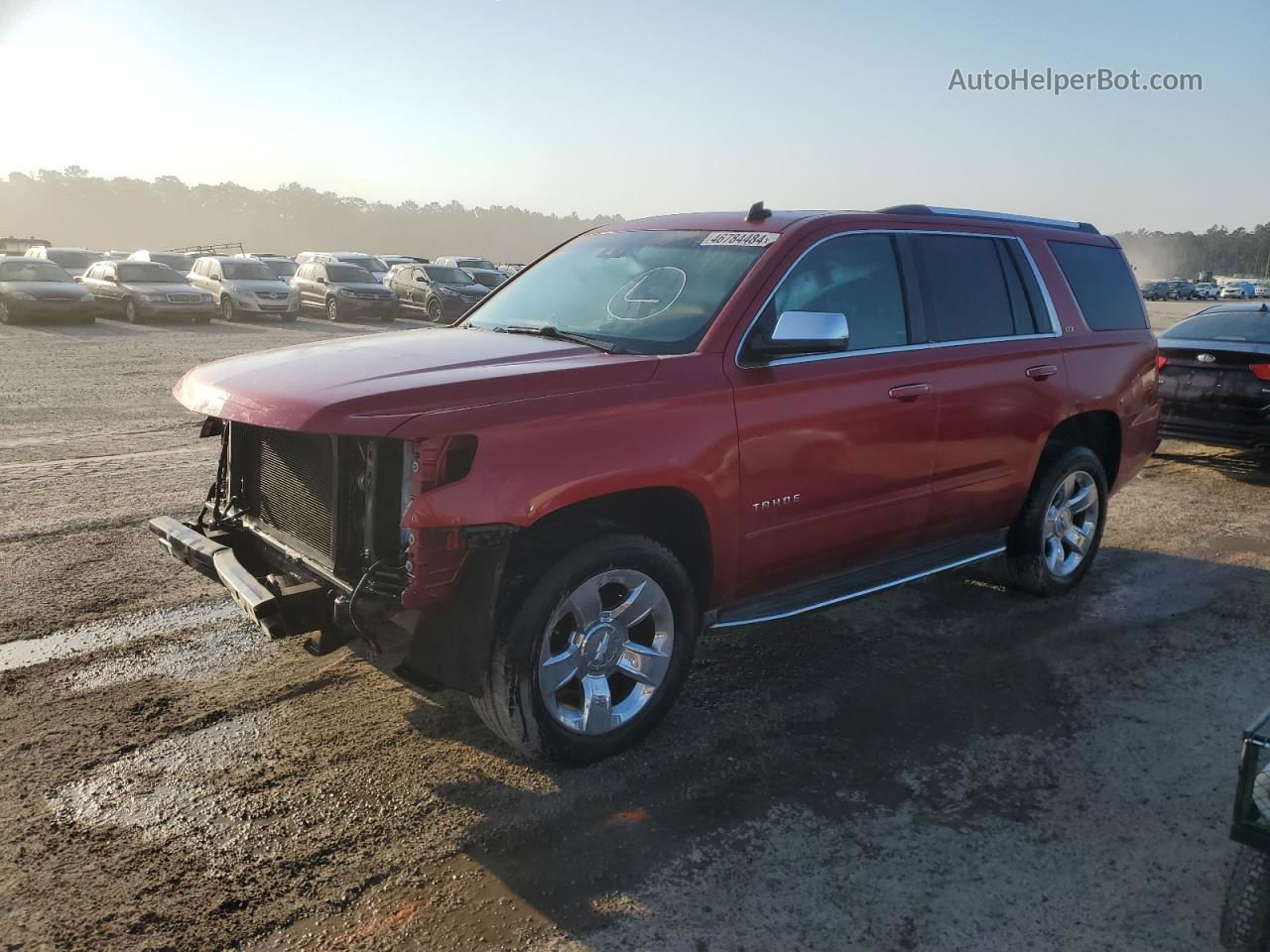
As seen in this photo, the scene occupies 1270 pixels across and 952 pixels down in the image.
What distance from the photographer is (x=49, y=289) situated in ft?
71.1

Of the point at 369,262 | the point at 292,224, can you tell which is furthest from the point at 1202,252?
the point at 369,262

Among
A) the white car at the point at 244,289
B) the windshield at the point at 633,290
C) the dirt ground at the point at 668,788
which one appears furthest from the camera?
the white car at the point at 244,289

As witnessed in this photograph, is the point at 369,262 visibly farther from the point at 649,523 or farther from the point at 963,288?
the point at 649,523

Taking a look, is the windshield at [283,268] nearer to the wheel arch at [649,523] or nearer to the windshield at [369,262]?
the windshield at [369,262]

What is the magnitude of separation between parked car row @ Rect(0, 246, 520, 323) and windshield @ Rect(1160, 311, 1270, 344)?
14.7 meters

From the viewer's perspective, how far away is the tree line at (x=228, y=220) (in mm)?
123062

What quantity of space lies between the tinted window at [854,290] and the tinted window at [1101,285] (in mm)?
1544

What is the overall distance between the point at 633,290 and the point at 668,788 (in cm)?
210

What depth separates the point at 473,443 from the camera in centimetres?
313

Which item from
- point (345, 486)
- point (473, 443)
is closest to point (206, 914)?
point (345, 486)

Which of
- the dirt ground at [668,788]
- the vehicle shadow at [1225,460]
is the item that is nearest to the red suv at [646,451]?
the dirt ground at [668,788]

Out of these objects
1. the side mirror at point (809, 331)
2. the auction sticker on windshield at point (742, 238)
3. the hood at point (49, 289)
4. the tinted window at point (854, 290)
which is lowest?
the hood at point (49, 289)

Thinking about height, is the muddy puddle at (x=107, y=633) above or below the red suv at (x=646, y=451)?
below

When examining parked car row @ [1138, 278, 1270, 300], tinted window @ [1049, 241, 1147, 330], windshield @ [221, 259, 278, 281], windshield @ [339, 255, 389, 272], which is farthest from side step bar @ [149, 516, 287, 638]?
parked car row @ [1138, 278, 1270, 300]
